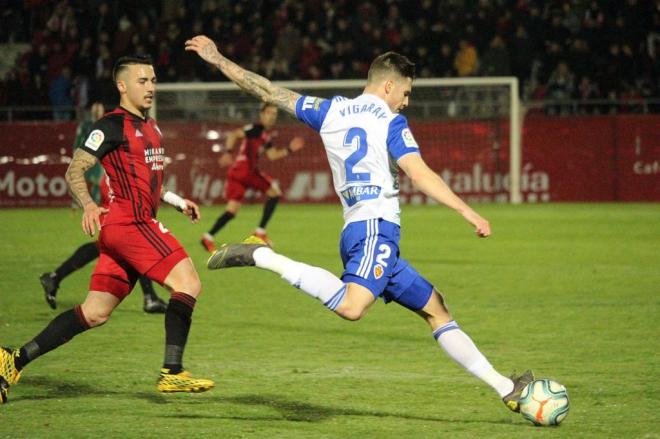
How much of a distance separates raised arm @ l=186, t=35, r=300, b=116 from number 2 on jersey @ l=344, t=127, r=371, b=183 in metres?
0.59

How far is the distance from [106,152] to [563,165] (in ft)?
62.7

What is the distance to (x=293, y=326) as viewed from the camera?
32.8ft

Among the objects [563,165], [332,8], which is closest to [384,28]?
[332,8]

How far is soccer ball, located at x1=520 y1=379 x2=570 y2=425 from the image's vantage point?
600 centimetres

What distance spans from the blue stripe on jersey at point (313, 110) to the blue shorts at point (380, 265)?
664mm

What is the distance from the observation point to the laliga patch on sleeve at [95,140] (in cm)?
680

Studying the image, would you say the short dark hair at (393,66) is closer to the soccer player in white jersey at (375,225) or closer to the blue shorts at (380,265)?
the soccer player in white jersey at (375,225)

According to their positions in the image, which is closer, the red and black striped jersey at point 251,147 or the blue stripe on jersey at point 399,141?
the blue stripe on jersey at point 399,141

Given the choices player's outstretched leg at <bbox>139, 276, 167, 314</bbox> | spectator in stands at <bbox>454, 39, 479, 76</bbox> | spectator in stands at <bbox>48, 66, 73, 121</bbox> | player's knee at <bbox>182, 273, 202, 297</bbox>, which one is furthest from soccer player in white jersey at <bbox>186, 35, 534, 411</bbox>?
spectator in stands at <bbox>48, 66, 73, 121</bbox>

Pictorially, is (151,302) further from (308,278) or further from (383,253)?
(383,253)

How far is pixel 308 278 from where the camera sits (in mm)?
6102

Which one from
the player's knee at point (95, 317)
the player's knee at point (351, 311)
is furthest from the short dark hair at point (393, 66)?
the player's knee at point (95, 317)

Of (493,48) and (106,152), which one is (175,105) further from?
(106,152)

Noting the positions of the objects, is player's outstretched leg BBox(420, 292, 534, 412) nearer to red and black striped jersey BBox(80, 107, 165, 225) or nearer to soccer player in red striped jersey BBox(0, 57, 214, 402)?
soccer player in red striped jersey BBox(0, 57, 214, 402)
